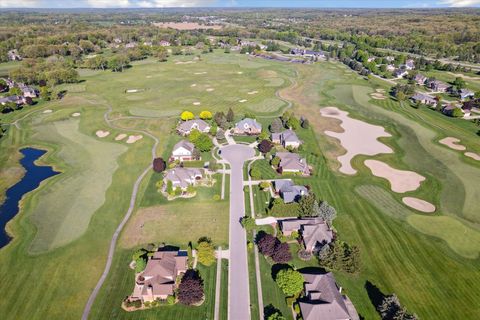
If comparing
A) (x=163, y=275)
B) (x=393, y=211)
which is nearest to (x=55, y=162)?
(x=163, y=275)

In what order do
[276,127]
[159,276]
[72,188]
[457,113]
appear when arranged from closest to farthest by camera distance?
1. [159,276]
2. [72,188]
3. [276,127]
4. [457,113]

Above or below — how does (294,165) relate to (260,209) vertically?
above

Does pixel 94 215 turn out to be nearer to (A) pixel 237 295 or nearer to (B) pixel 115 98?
(A) pixel 237 295

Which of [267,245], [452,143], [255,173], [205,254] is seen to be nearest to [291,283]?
[267,245]

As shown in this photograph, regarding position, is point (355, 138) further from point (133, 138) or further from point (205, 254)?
point (133, 138)

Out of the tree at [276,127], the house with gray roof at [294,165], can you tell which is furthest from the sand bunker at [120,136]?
the house with gray roof at [294,165]

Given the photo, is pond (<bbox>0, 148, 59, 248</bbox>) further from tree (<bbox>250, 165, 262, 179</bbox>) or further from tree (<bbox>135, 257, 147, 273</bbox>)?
tree (<bbox>250, 165, 262, 179</bbox>)

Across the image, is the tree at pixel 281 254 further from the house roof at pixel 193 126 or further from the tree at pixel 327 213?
the house roof at pixel 193 126

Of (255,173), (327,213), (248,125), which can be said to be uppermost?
(248,125)
